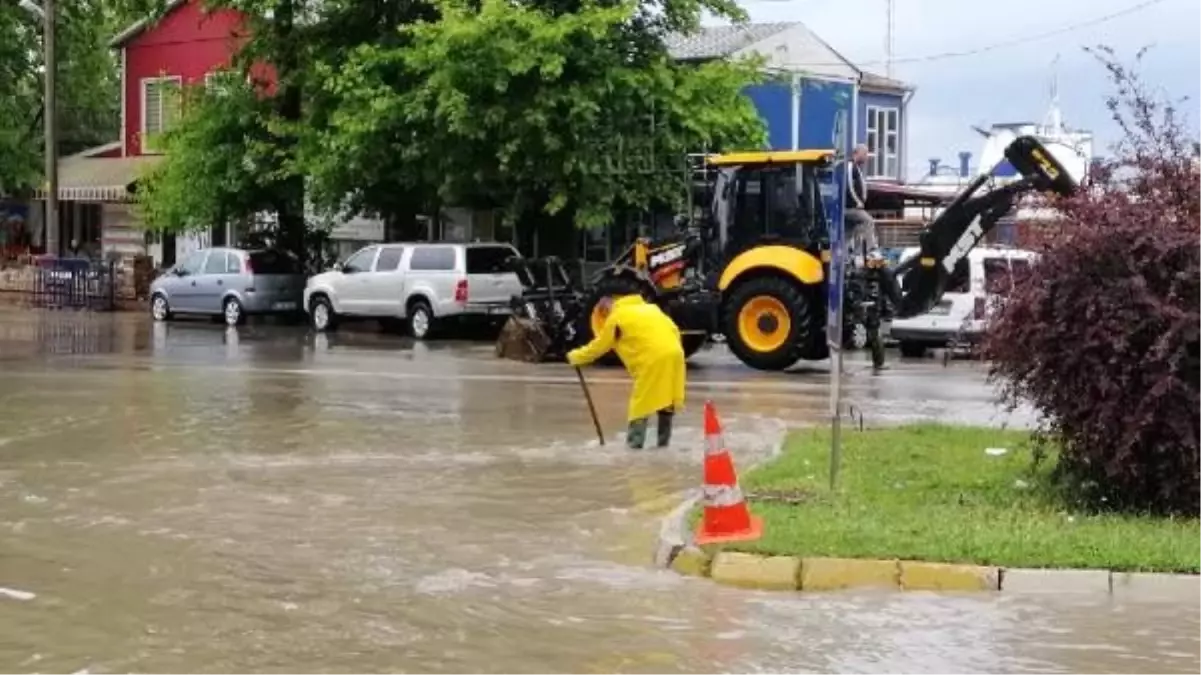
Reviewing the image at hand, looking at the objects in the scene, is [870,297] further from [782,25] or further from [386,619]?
[782,25]

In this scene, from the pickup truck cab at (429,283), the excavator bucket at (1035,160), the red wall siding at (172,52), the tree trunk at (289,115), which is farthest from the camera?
the red wall siding at (172,52)

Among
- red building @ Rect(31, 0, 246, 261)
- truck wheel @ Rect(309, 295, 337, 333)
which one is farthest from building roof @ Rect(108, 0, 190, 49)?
truck wheel @ Rect(309, 295, 337, 333)

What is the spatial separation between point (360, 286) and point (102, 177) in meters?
16.2

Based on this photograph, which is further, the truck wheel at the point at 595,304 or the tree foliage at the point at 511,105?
the tree foliage at the point at 511,105

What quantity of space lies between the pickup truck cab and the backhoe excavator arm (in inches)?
409

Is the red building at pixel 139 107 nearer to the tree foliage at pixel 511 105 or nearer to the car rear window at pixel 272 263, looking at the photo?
the car rear window at pixel 272 263

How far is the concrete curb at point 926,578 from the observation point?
8500 mm

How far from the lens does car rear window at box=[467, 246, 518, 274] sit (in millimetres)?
29766

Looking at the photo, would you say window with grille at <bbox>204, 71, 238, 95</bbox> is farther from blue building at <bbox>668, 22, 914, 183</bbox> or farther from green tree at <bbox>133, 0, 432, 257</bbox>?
blue building at <bbox>668, 22, 914, 183</bbox>

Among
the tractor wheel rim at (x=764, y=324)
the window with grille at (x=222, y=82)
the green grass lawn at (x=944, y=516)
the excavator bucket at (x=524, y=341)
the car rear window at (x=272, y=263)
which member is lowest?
the green grass lawn at (x=944, y=516)

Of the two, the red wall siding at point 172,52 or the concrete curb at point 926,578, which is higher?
the red wall siding at point 172,52

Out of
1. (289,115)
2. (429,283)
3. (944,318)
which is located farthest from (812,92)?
(944,318)

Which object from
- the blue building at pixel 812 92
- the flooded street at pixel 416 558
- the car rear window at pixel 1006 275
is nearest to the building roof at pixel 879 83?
the blue building at pixel 812 92

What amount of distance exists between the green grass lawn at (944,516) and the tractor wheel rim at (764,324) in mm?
8532
